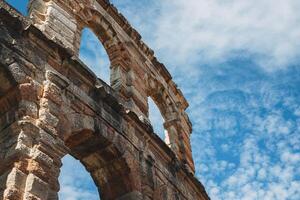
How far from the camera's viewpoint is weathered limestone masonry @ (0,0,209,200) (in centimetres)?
662

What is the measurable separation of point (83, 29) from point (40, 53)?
2.88 metres

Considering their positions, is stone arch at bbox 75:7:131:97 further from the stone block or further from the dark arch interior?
the stone block

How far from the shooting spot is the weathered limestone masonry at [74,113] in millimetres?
6621

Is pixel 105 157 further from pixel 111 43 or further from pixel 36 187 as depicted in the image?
pixel 111 43

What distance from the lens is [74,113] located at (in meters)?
8.03

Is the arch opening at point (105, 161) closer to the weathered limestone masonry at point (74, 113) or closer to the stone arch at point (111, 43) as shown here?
the weathered limestone masonry at point (74, 113)

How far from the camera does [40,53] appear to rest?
8.10m

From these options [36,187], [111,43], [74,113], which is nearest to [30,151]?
[36,187]

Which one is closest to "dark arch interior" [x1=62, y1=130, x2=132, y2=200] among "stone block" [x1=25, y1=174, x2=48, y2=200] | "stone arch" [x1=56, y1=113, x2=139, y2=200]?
"stone arch" [x1=56, y1=113, x2=139, y2=200]

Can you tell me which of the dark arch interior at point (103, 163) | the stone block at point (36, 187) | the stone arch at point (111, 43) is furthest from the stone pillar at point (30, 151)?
the stone arch at point (111, 43)

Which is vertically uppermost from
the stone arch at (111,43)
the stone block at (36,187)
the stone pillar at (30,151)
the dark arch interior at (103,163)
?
the stone arch at (111,43)

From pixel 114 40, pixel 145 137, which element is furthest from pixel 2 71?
pixel 114 40

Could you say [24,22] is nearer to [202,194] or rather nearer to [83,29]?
[83,29]

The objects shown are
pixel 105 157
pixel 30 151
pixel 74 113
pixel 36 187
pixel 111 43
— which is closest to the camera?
pixel 36 187
